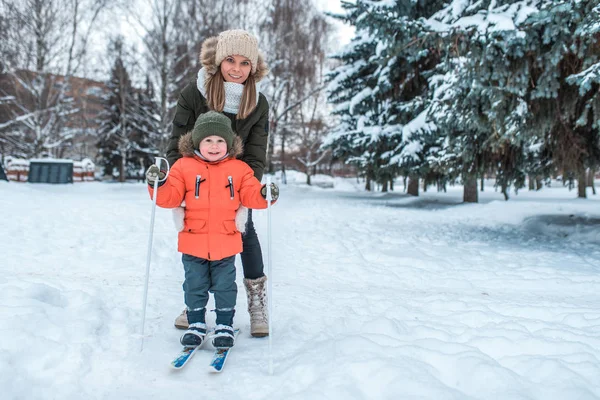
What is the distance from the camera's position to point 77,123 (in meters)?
24.0

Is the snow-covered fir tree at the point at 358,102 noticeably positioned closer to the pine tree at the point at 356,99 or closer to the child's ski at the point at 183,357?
the pine tree at the point at 356,99

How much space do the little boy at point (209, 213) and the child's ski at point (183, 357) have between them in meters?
0.09

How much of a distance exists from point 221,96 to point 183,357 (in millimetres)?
1526

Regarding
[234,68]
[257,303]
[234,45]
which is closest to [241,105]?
[234,68]

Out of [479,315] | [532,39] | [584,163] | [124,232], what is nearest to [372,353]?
[479,315]

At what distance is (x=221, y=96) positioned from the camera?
91.4 inches

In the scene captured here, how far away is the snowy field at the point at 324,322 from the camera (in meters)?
1.73

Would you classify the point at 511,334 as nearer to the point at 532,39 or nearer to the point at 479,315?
the point at 479,315

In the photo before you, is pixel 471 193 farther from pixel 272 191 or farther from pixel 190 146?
pixel 190 146

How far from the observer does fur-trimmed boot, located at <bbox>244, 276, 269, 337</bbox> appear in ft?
7.65

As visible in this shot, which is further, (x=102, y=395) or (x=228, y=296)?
(x=228, y=296)

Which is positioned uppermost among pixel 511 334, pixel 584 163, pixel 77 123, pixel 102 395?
pixel 77 123

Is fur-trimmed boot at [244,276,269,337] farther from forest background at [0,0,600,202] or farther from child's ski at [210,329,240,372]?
forest background at [0,0,600,202]

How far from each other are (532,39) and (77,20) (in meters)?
15.2
